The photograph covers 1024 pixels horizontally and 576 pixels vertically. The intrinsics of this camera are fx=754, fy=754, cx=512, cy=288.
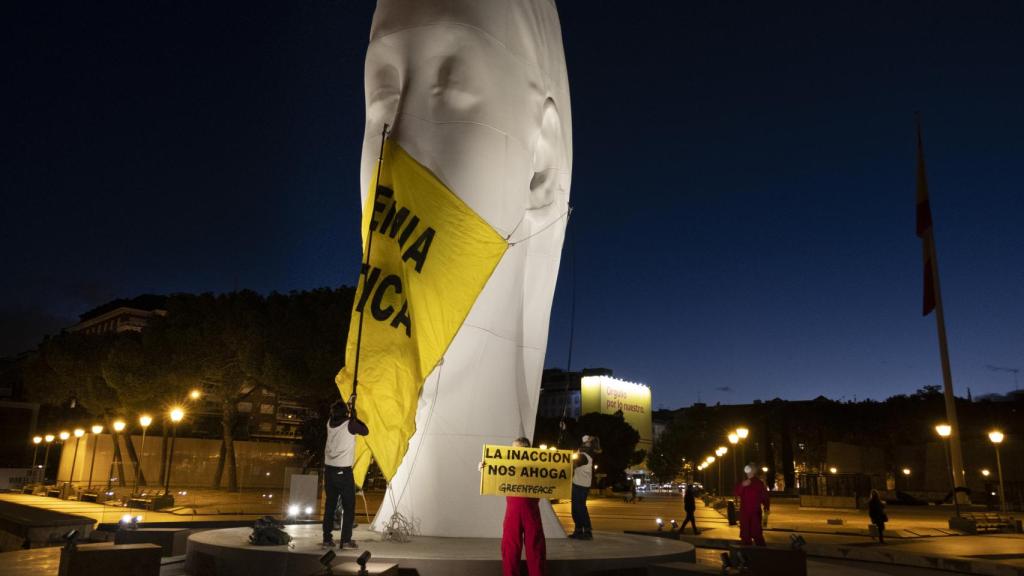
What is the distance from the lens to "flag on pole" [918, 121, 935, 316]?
3062cm

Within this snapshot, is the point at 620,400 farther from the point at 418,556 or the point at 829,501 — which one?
the point at 418,556

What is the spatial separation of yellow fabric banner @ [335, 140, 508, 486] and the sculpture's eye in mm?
1002

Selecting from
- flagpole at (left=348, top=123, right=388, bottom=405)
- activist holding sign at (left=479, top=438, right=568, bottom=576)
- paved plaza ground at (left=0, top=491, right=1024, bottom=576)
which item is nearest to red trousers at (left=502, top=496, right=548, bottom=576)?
activist holding sign at (left=479, top=438, right=568, bottom=576)

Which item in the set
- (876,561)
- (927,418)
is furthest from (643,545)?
(927,418)

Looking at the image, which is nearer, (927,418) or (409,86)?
(409,86)

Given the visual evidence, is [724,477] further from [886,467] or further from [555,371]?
[555,371]

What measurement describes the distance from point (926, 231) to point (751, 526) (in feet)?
79.7

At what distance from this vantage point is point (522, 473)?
8227 millimetres

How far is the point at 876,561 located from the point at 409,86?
1398 centimetres

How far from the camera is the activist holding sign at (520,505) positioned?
306 inches

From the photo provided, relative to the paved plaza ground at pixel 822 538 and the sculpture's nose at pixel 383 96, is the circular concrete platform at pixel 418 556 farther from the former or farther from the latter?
the sculpture's nose at pixel 383 96

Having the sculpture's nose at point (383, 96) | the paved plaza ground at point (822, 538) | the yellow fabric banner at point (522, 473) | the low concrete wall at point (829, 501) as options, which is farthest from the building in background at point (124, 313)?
the yellow fabric banner at point (522, 473)

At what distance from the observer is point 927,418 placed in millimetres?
59656

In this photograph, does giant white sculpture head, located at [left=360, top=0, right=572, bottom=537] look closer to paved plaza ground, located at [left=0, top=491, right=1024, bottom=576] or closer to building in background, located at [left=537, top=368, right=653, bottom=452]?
paved plaza ground, located at [left=0, top=491, right=1024, bottom=576]
